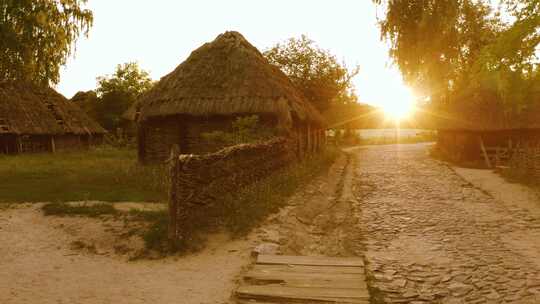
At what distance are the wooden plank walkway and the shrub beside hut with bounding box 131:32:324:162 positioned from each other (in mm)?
9375

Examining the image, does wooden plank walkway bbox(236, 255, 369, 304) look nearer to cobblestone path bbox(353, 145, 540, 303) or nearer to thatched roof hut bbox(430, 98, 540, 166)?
cobblestone path bbox(353, 145, 540, 303)

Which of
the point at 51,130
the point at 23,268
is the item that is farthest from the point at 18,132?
the point at 23,268

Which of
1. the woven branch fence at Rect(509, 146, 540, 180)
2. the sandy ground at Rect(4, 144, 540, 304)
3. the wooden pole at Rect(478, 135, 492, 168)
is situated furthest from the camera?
the wooden pole at Rect(478, 135, 492, 168)

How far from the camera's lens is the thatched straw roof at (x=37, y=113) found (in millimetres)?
25750

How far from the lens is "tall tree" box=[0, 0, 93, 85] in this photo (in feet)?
53.1

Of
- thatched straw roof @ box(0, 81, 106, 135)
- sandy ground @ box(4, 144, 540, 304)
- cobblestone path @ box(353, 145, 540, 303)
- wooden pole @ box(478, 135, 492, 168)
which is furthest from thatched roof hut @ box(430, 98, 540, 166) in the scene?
thatched straw roof @ box(0, 81, 106, 135)

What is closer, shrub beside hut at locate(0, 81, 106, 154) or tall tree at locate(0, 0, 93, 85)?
tall tree at locate(0, 0, 93, 85)

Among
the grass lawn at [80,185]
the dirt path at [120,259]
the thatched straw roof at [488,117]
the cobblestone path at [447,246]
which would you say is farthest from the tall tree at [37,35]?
the thatched straw roof at [488,117]

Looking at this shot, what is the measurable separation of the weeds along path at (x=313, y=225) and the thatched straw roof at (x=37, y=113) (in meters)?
21.5

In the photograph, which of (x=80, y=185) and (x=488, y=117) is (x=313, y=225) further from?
(x=488, y=117)

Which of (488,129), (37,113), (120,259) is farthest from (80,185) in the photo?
(37,113)

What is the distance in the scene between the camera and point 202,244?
6973 mm

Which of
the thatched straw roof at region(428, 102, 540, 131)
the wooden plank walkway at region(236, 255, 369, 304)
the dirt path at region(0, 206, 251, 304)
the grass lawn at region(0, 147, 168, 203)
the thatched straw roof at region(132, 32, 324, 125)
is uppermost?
the thatched straw roof at region(132, 32, 324, 125)

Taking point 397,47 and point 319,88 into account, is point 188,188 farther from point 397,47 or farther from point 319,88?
point 319,88
